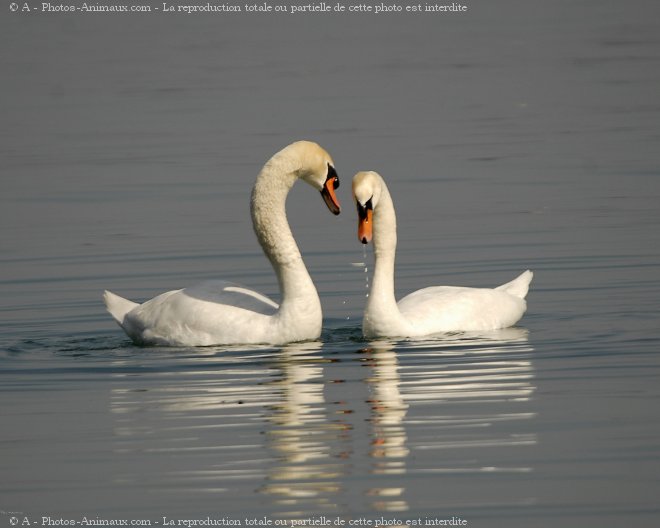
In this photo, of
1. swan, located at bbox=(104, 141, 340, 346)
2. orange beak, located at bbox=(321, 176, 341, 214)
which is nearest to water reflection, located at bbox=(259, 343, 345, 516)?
swan, located at bbox=(104, 141, 340, 346)

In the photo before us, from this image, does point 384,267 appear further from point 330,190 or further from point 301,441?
point 301,441

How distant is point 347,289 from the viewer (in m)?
15.3

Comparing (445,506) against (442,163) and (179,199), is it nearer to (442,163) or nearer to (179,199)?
(179,199)

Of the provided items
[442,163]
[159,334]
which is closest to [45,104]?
[442,163]

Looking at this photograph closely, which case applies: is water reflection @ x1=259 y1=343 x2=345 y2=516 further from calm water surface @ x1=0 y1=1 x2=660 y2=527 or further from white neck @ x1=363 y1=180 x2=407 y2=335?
white neck @ x1=363 y1=180 x2=407 y2=335

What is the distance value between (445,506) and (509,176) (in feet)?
42.3

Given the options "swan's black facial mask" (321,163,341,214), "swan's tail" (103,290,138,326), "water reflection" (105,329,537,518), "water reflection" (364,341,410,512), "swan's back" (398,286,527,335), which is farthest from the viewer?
"swan's tail" (103,290,138,326)

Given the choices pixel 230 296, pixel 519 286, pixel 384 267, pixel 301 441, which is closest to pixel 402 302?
pixel 384 267

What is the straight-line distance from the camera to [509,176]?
21.0 metres

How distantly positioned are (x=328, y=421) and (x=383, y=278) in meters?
3.10

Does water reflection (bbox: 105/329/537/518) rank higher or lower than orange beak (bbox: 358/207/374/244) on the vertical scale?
lower

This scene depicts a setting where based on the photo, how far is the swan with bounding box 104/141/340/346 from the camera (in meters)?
12.8

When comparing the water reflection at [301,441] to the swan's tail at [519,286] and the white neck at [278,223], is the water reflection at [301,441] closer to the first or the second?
the white neck at [278,223]

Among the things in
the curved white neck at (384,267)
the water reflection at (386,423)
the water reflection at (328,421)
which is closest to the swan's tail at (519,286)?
the water reflection at (328,421)
